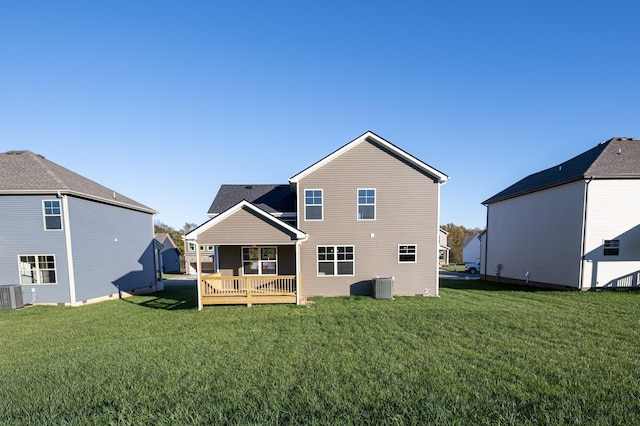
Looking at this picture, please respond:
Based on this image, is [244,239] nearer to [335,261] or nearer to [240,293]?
[240,293]

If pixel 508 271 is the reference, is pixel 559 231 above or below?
above

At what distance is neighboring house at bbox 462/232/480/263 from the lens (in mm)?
41500

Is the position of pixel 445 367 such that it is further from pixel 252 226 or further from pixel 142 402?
pixel 252 226

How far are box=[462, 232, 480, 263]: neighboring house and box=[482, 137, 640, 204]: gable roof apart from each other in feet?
91.7

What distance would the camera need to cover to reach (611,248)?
42.5 feet

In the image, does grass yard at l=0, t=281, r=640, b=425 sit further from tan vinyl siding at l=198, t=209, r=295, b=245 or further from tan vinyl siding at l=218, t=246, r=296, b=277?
tan vinyl siding at l=218, t=246, r=296, b=277

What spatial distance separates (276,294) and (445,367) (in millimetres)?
7199

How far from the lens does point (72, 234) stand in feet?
38.9

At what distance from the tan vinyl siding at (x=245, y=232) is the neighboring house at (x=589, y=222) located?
1493 cm

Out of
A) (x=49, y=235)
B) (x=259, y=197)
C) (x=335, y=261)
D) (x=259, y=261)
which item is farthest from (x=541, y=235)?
(x=49, y=235)

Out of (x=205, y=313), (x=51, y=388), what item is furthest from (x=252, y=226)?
(x=51, y=388)

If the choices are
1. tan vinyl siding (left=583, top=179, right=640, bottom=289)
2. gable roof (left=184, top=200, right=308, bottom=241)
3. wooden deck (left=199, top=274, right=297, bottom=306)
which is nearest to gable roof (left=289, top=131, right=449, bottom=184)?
gable roof (left=184, top=200, right=308, bottom=241)

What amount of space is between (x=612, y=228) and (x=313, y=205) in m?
15.6

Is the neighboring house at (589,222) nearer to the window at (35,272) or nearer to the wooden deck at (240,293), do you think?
the wooden deck at (240,293)
